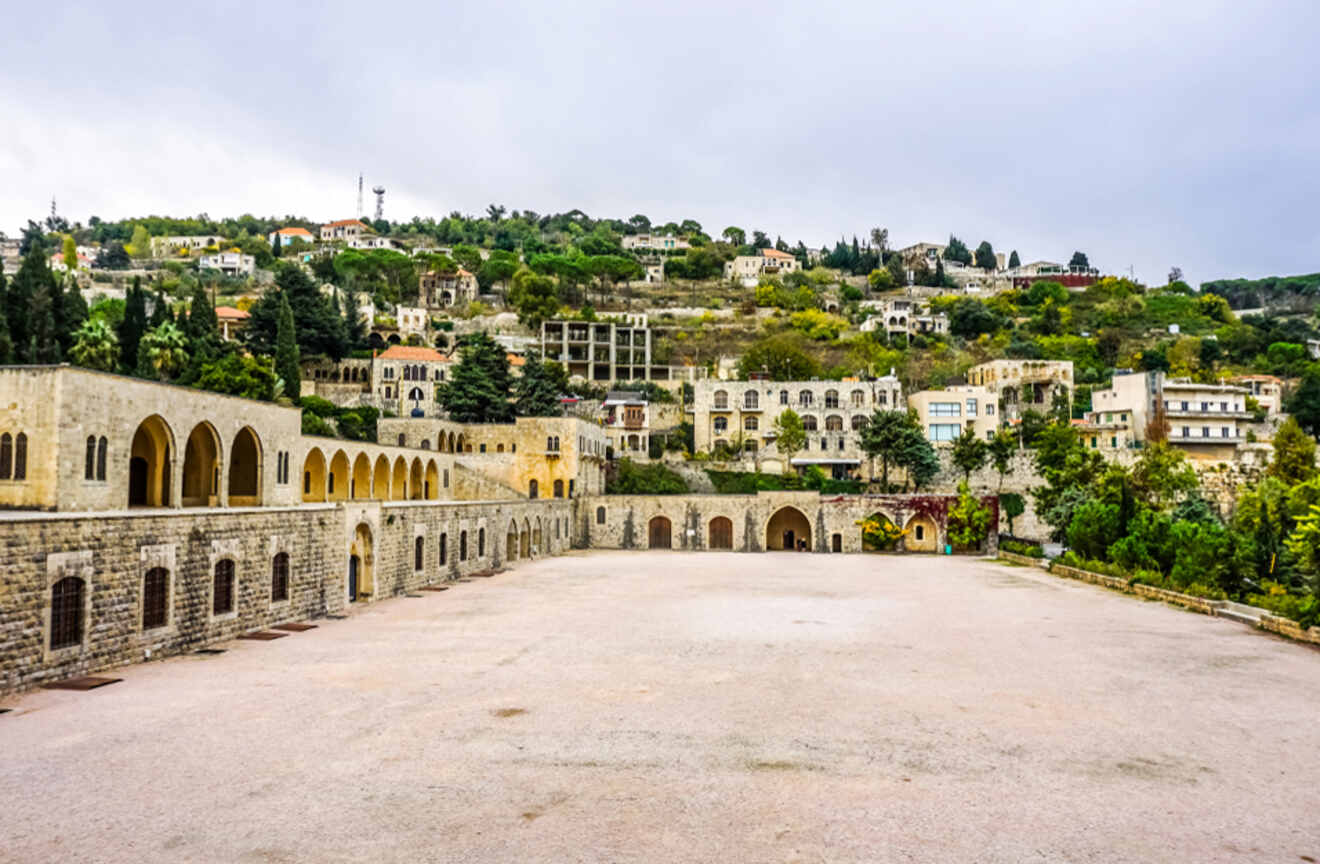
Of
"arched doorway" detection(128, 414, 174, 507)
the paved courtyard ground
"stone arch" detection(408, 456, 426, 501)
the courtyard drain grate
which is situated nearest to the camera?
the paved courtyard ground

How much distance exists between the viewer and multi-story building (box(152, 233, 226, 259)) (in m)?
126

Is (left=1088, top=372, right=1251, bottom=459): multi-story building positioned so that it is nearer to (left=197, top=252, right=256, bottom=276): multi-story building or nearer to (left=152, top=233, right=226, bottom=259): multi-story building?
(left=197, top=252, right=256, bottom=276): multi-story building

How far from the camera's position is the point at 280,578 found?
18.7m

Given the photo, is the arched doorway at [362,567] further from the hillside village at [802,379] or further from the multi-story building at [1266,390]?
the multi-story building at [1266,390]

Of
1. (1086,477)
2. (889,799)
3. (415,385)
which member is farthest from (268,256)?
(889,799)

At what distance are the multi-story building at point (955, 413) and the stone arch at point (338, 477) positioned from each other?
36.6 meters

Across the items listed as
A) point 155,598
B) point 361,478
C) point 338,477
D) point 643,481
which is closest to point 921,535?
point 643,481

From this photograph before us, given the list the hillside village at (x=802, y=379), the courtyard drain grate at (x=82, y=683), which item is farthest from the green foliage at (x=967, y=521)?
the courtyard drain grate at (x=82, y=683)

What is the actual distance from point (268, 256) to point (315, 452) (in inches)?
3478

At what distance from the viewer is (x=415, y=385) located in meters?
58.1

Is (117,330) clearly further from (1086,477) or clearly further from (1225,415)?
(1225,415)

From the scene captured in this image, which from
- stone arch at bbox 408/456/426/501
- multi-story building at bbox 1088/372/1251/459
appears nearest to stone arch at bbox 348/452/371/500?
stone arch at bbox 408/456/426/501

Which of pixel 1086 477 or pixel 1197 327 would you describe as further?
pixel 1197 327

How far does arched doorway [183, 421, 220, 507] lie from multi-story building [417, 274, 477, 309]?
67.8 m
